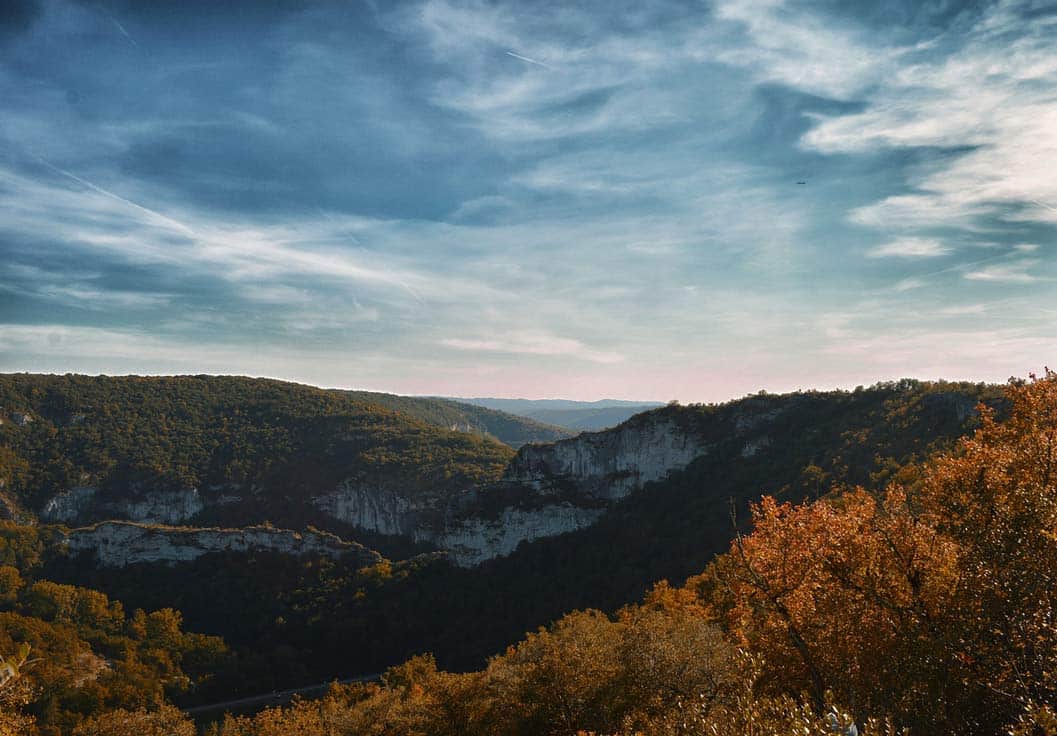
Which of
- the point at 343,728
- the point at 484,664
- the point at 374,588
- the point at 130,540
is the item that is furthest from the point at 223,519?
the point at 343,728

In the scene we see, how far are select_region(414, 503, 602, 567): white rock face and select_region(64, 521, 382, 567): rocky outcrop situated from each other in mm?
16962

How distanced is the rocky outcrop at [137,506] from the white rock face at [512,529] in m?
87.8

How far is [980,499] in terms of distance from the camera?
45.2 feet

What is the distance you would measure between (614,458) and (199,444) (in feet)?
420

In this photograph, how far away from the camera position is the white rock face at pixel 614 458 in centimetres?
9431

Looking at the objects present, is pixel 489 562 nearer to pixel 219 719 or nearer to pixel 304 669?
pixel 304 669

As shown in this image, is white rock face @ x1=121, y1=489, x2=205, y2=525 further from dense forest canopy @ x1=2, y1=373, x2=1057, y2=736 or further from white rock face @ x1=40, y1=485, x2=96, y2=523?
dense forest canopy @ x1=2, y1=373, x2=1057, y2=736

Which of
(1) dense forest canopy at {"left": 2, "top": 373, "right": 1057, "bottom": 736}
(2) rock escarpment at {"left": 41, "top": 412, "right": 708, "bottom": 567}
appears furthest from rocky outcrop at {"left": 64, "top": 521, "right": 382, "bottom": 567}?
(1) dense forest canopy at {"left": 2, "top": 373, "right": 1057, "bottom": 736}

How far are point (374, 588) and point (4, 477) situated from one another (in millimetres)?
109192

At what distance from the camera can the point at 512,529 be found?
321 ft

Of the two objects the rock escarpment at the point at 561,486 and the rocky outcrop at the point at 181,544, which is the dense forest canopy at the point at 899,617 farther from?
the rocky outcrop at the point at 181,544

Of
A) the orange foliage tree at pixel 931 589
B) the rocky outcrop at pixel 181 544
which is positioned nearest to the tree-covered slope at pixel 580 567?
the rocky outcrop at pixel 181 544

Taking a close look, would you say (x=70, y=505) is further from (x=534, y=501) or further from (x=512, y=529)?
(x=534, y=501)

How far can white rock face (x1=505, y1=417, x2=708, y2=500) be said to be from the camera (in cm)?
9431
